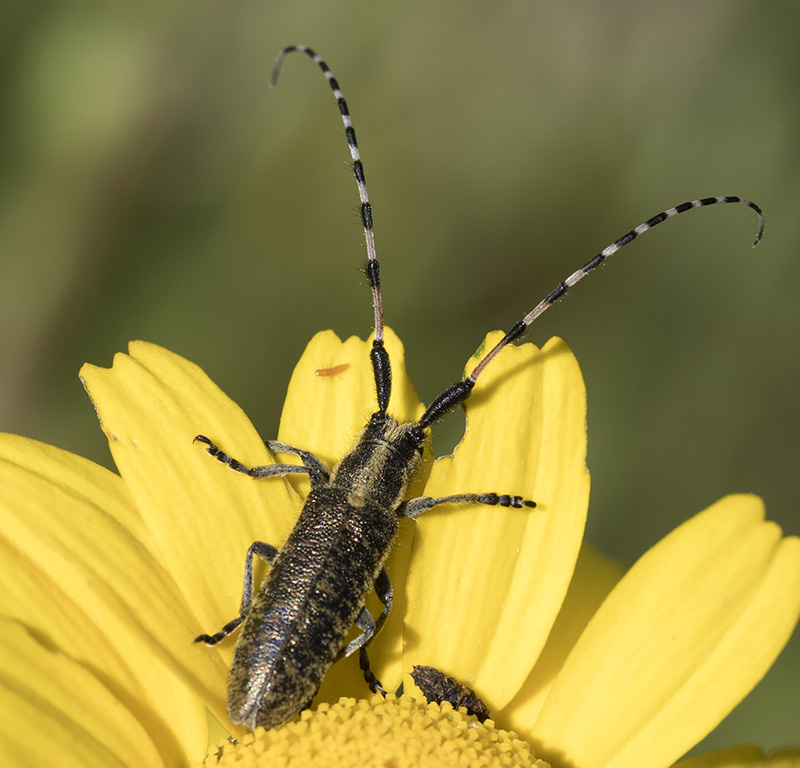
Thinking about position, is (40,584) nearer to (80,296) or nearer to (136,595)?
(136,595)

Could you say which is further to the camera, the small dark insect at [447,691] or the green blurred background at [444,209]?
the green blurred background at [444,209]

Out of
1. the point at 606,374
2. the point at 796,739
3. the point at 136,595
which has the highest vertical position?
the point at 606,374

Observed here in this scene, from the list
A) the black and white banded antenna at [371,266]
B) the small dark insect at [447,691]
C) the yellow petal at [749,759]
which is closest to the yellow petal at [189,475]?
the black and white banded antenna at [371,266]

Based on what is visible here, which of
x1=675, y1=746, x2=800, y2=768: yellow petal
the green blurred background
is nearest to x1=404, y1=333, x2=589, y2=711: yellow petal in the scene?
x1=675, y1=746, x2=800, y2=768: yellow petal

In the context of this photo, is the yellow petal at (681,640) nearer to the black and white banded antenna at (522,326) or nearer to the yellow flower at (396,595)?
the yellow flower at (396,595)

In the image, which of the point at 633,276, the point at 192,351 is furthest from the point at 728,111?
the point at 192,351

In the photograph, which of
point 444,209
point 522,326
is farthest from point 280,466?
point 444,209

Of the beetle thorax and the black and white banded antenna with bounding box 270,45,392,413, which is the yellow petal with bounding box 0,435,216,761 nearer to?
the beetle thorax
